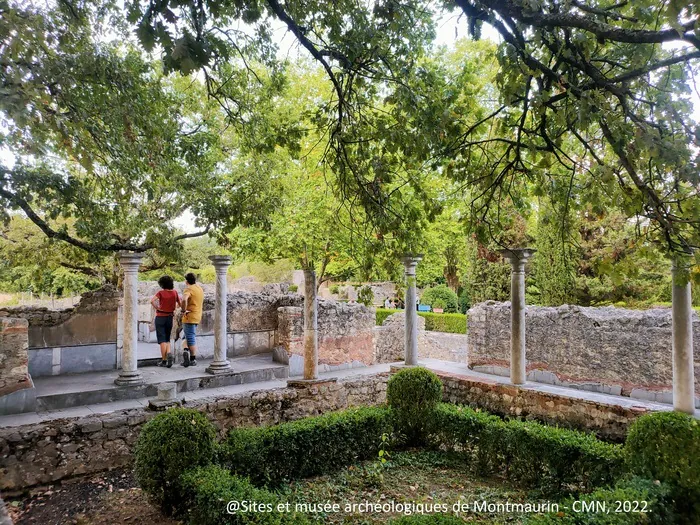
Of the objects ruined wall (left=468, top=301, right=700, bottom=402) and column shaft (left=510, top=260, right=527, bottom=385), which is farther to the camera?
column shaft (left=510, top=260, right=527, bottom=385)

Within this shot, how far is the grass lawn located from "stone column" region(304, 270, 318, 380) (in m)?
Answer: 2.65

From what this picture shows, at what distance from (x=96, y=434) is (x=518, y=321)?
7.66m

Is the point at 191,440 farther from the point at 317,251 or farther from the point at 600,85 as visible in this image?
the point at 317,251

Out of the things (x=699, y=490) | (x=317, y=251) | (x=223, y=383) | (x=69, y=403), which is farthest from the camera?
(x=317, y=251)

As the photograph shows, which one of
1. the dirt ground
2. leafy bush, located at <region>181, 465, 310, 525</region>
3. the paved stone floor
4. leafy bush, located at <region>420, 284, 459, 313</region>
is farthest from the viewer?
leafy bush, located at <region>420, 284, 459, 313</region>

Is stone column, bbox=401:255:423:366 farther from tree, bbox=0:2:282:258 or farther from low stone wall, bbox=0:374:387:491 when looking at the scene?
tree, bbox=0:2:282:258

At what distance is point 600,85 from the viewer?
113 inches

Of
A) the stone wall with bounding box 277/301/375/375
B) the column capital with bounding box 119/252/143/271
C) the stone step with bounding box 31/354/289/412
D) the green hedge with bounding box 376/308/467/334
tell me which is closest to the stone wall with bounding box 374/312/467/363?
the stone wall with bounding box 277/301/375/375

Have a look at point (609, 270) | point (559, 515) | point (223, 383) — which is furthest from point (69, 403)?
point (609, 270)

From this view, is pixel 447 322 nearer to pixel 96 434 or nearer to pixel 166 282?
pixel 166 282

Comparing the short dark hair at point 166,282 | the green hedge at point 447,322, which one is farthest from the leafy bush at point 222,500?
the green hedge at point 447,322

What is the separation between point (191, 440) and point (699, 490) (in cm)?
518

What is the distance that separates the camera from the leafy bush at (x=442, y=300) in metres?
22.5

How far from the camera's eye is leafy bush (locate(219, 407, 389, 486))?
5.76 metres
